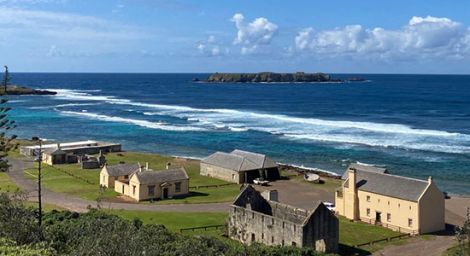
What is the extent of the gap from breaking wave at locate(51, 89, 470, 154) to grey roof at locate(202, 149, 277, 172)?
2644cm

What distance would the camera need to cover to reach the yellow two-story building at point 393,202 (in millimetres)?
44156

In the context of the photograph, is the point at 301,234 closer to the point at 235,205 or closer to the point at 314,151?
the point at 235,205

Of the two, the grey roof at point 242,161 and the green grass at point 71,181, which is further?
the grey roof at point 242,161

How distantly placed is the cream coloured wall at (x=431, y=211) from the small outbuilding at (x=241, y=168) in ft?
75.2

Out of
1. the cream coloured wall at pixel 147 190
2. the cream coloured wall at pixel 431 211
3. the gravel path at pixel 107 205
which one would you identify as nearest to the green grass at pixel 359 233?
the cream coloured wall at pixel 431 211

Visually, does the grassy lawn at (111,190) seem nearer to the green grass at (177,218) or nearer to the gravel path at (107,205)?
the gravel path at (107,205)

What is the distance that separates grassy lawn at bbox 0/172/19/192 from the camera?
57031 millimetres

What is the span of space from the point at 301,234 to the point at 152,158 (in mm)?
42918

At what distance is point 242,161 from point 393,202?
22155 mm

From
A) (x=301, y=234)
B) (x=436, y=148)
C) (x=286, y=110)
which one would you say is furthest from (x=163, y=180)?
(x=286, y=110)

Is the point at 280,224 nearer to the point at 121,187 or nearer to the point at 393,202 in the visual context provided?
the point at 393,202

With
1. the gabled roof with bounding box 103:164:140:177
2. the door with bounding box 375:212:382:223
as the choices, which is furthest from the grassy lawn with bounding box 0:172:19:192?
the door with bounding box 375:212:382:223

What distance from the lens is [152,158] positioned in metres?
77.5

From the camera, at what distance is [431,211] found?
146 ft
